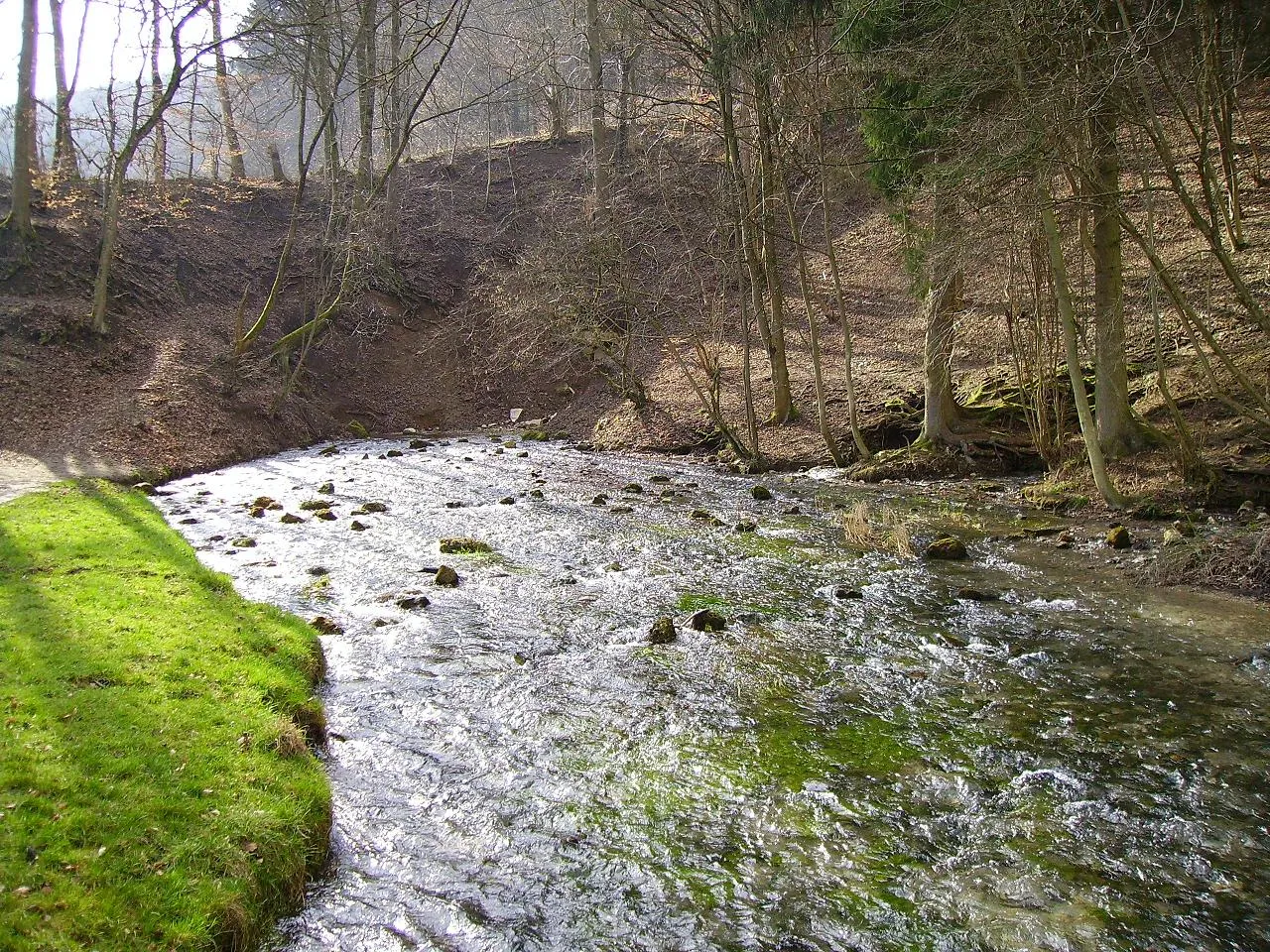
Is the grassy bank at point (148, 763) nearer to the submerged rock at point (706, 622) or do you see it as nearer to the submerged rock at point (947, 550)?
the submerged rock at point (706, 622)

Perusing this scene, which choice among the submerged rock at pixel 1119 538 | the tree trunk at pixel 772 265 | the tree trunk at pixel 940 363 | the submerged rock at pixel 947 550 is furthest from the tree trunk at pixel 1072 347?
the tree trunk at pixel 772 265

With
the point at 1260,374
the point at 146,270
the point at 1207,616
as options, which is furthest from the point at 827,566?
the point at 146,270

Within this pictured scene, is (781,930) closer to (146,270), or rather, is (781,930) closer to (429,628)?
(429,628)

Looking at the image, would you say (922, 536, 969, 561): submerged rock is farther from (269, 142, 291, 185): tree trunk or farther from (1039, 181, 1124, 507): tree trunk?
(269, 142, 291, 185): tree trunk

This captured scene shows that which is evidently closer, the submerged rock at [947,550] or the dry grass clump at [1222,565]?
the dry grass clump at [1222,565]

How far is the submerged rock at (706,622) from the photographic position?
851 centimetres

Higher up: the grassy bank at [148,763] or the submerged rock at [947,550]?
the grassy bank at [148,763]

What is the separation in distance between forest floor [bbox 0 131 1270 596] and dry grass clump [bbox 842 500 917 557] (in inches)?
113

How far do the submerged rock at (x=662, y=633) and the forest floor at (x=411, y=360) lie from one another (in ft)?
24.9

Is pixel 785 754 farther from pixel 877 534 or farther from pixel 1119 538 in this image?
pixel 1119 538

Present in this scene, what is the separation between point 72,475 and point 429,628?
937cm

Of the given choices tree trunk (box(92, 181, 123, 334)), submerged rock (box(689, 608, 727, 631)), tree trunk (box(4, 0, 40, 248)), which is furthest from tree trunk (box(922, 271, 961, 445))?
tree trunk (box(4, 0, 40, 248))

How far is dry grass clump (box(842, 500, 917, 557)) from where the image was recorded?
10945mm

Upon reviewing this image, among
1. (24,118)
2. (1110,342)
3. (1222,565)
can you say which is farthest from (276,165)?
(1222,565)
